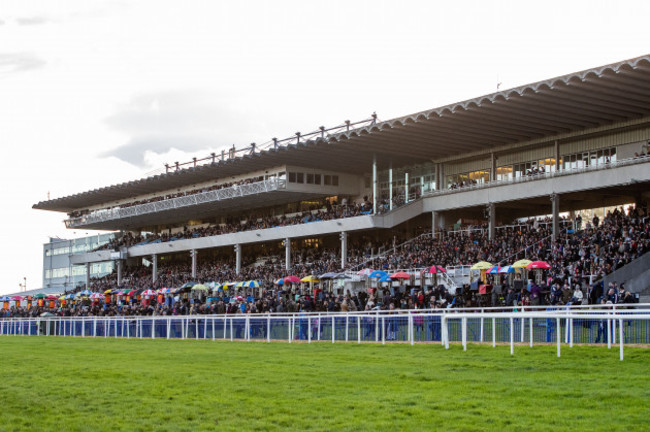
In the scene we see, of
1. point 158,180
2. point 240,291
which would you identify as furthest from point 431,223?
point 158,180

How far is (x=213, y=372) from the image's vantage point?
1265 centimetres

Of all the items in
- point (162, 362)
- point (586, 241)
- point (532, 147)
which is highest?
point (532, 147)

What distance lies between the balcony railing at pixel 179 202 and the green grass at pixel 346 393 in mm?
39321

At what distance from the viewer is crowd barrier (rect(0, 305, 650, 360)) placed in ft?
49.4

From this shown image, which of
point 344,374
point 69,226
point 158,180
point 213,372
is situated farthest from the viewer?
point 69,226

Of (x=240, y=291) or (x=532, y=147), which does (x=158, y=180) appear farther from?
(x=532, y=147)

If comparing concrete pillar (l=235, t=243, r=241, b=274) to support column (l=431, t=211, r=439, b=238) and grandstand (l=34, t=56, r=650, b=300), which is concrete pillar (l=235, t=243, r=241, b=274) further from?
support column (l=431, t=211, r=439, b=238)

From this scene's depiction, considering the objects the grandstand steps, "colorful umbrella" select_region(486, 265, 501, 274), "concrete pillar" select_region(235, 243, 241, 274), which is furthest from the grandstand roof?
"colorful umbrella" select_region(486, 265, 501, 274)

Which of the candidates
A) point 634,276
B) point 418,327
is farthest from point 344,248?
point 418,327

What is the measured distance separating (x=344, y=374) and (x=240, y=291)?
36.7 m

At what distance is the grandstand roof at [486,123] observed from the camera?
34062mm

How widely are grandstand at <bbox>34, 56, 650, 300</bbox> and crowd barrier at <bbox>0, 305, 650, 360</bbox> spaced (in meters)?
11.9

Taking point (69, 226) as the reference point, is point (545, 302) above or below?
below

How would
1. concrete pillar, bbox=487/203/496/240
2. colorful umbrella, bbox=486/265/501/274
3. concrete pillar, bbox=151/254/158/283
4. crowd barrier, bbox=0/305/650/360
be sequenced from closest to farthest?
crowd barrier, bbox=0/305/650/360, colorful umbrella, bbox=486/265/501/274, concrete pillar, bbox=487/203/496/240, concrete pillar, bbox=151/254/158/283
